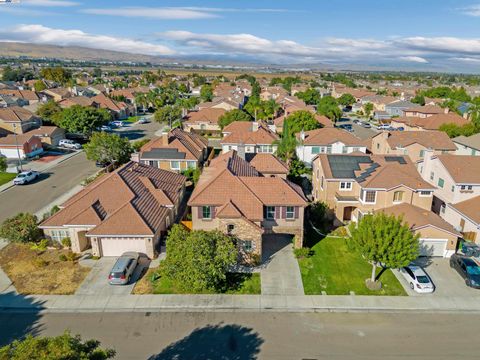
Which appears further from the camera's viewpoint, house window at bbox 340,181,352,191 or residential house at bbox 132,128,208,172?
residential house at bbox 132,128,208,172

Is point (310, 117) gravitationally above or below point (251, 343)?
above

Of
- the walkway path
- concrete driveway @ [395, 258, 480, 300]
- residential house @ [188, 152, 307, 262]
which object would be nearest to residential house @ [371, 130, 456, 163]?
concrete driveway @ [395, 258, 480, 300]

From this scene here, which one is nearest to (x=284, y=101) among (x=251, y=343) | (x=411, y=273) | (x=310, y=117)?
(x=310, y=117)

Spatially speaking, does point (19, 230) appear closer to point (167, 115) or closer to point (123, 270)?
point (123, 270)

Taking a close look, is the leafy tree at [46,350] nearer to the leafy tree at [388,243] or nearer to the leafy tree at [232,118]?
the leafy tree at [388,243]

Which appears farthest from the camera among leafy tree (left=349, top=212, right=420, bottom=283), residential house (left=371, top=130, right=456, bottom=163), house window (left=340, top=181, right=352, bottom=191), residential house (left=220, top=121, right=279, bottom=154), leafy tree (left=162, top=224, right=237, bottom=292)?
residential house (left=220, top=121, right=279, bottom=154)

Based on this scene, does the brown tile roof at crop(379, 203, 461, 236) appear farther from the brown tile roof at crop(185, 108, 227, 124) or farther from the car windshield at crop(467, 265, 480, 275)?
the brown tile roof at crop(185, 108, 227, 124)

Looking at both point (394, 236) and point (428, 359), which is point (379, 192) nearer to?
point (394, 236)
